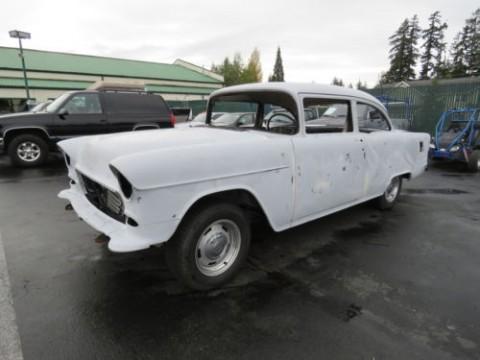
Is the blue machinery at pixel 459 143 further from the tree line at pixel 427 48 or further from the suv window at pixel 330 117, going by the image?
the tree line at pixel 427 48

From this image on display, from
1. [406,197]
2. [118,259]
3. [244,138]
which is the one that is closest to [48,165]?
[118,259]

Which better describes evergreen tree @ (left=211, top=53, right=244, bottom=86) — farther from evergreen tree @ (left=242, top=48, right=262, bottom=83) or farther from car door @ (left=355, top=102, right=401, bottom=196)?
car door @ (left=355, top=102, right=401, bottom=196)

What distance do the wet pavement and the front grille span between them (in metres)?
0.33

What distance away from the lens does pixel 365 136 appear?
12.4ft

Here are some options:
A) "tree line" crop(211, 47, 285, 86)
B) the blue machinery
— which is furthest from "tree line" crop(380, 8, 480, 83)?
the blue machinery

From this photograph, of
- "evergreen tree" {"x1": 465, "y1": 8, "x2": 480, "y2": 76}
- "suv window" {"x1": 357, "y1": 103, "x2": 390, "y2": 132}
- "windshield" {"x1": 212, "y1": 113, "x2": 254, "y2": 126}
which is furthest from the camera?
"evergreen tree" {"x1": 465, "y1": 8, "x2": 480, "y2": 76}

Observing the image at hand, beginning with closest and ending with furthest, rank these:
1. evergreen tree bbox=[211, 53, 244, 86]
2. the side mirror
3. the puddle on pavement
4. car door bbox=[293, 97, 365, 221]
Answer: car door bbox=[293, 97, 365, 221]
the puddle on pavement
the side mirror
evergreen tree bbox=[211, 53, 244, 86]

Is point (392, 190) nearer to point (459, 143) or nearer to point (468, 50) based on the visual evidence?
point (459, 143)

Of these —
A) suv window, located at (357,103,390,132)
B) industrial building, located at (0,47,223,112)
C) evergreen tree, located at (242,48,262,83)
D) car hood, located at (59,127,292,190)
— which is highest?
evergreen tree, located at (242,48,262,83)

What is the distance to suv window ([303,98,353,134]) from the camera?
11.1 ft

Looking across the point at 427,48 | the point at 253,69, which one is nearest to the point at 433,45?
the point at 427,48

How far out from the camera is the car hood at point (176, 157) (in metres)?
2.06

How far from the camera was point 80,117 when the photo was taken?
779cm

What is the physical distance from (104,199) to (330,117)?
3037mm
